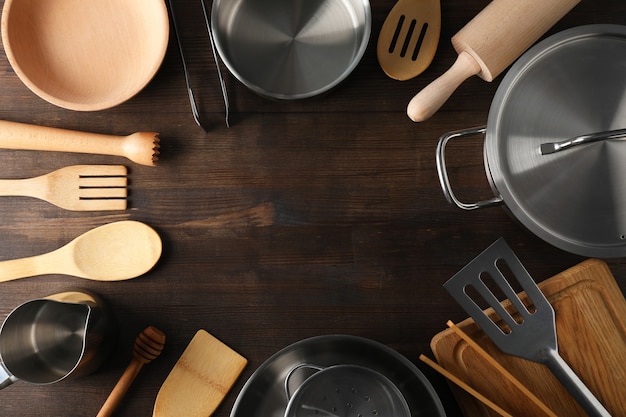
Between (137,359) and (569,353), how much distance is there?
23.1 inches

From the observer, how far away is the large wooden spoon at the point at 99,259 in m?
0.76

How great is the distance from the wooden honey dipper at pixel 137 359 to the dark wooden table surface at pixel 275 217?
26 millimetres

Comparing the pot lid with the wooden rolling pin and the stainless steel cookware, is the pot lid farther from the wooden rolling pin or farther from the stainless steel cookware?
the stainless steel cookware

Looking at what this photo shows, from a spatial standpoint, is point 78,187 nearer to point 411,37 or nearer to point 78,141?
point 78,141

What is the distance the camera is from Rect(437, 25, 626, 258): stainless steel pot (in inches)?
25.7

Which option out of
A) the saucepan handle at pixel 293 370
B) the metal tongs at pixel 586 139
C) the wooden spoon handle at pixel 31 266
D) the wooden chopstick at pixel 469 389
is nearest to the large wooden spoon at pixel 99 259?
the wooden spoon handle at pixel 31 266

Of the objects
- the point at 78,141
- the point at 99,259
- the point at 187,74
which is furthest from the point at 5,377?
the point at 187,74

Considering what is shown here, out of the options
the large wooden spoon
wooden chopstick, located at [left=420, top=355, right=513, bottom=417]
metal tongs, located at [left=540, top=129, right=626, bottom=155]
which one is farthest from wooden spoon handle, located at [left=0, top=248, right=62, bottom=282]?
metal tongs, located at [left=540, top=129, right=626, bottom=155]

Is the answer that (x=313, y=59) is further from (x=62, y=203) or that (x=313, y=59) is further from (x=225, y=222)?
(x=62, y=203)

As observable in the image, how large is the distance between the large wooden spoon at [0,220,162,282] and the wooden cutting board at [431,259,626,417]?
421 mm

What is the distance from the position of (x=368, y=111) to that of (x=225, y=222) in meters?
0.26

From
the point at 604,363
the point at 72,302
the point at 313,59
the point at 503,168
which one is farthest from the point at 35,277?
the point at 604,363

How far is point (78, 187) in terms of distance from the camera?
30.3 inches

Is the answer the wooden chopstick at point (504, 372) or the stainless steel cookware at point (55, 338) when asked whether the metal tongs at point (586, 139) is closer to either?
the wooden chopstick at point (504, 372)
